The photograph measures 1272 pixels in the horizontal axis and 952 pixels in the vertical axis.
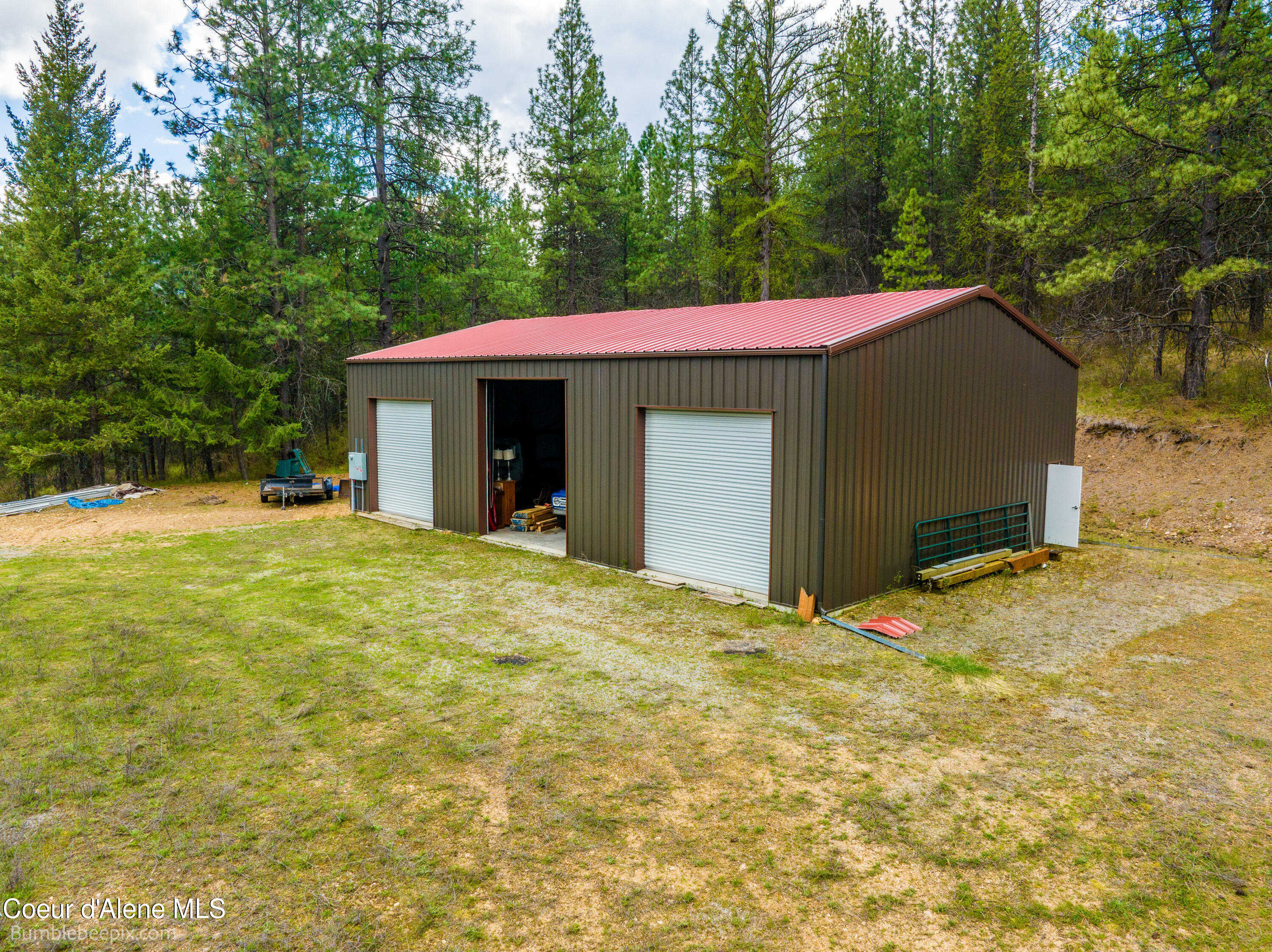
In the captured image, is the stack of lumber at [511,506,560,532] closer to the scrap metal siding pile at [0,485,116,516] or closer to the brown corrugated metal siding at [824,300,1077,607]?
the brown corrugated metal siding at [824,300,1077,607]

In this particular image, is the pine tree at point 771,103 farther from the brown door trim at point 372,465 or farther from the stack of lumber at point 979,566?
the stack of lumber at point 979,566

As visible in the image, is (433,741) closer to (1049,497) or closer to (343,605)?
(343,605)

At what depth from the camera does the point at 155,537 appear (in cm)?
1166

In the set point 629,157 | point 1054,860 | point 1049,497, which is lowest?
point 1054,860

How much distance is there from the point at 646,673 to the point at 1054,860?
317 cm

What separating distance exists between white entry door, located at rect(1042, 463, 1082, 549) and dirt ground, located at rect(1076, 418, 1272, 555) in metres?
1.49

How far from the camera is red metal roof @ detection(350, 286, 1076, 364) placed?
8.15 meters

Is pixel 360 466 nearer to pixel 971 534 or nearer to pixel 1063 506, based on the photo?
pixel 971 534

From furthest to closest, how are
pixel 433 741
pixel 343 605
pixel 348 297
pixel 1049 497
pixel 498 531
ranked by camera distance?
1. pixel 348 297
2. pixel 498 531
3. pixel 1049 497
4. pixel 343 605
5. pixel 433 741

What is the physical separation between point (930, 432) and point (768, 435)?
→ 2.32 meters

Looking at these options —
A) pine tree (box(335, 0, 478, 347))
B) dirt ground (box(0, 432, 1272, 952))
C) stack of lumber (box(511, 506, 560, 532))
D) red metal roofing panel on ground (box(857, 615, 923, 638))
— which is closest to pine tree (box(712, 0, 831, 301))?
pine tree (box(335, 0, 478, 347))

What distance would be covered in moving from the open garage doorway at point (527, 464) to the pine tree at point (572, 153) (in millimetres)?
11302

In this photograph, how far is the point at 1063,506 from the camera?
10961 mm

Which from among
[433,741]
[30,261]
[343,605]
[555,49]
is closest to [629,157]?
[555,49]
